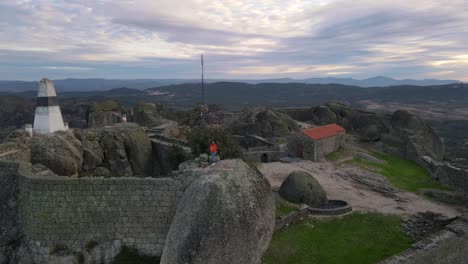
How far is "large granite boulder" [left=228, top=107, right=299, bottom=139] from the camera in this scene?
134 feet

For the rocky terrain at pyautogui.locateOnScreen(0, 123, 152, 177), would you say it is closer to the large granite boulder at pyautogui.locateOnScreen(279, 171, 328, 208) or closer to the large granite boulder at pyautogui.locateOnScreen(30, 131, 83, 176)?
the large granite boulder at pyautogui.locateOnScreen(30, 131, 83, 176)

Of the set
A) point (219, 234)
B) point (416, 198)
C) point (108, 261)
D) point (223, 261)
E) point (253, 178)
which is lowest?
point (416, 198)

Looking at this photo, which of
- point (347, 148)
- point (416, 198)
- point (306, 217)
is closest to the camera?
point (306, 217)

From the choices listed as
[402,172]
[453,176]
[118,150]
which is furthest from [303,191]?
[402,172]

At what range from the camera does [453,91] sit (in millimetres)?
186125

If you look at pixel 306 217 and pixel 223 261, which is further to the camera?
pixel 306 217

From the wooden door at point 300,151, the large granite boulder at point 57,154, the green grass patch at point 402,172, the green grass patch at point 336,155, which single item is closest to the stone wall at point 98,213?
the large granite boulder at point 57,154

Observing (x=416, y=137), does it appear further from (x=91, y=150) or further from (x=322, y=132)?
(x=91, y=150)

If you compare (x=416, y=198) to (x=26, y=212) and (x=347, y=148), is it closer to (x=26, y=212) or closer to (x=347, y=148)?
(x=347, y=148)

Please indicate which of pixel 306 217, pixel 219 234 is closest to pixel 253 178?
pixel 219 234

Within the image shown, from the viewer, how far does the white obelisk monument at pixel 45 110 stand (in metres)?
16.4

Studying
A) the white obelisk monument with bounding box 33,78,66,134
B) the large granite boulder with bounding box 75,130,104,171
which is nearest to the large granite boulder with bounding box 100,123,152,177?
the large granite boulder with bounding box 75,130,104,171

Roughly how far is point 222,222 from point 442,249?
10130mm

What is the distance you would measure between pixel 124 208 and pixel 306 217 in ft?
32.6
